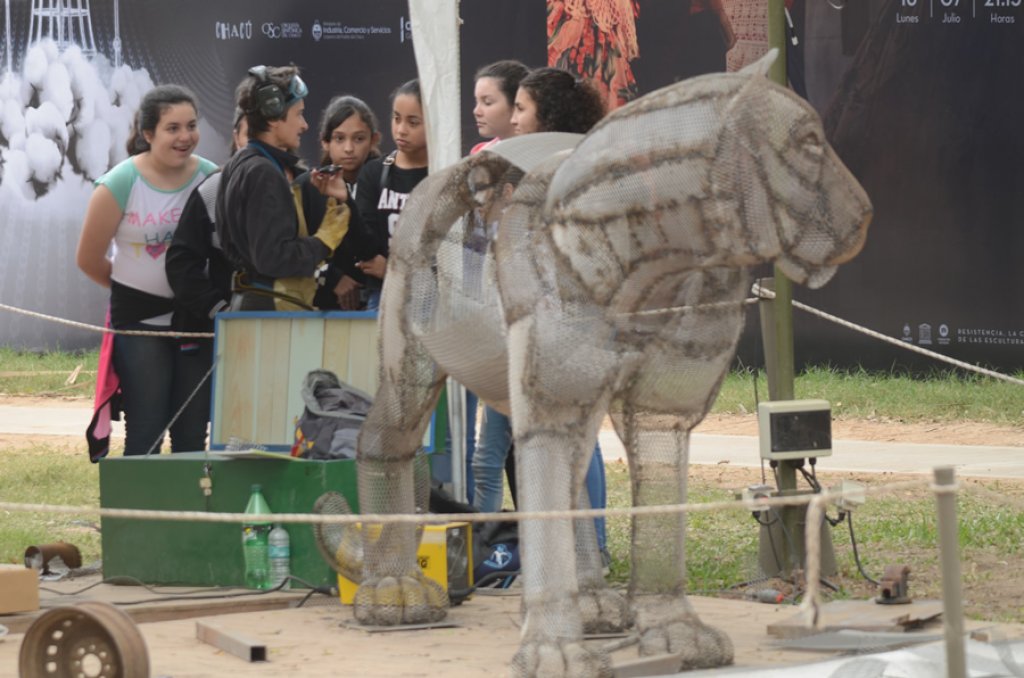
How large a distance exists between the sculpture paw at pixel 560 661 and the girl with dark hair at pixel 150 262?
2.80m

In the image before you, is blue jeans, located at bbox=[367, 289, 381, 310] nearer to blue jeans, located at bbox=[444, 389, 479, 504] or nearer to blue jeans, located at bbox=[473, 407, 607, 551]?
blue jeans, located at bbox=[444, 389, 479, 504]

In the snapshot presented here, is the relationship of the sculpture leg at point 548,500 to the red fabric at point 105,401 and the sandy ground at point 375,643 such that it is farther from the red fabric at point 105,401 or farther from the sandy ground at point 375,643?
the red fabric at point 105,401

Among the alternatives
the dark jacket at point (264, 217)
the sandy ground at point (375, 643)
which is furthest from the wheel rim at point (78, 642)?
the dark jacket at point (264, 217)

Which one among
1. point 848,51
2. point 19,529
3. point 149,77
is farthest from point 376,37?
point 19,529

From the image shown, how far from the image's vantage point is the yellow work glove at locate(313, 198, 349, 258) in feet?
21.3

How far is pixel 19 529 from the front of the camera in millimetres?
8078

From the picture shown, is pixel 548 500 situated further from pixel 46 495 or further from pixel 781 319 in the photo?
pixel 46 495

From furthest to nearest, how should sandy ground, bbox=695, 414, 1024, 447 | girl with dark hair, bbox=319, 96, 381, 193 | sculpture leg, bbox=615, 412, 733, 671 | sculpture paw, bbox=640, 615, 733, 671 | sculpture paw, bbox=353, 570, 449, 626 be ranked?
sandy ground, bbox=695, 414, 1024, 447 < girl with dark hair, bbox=319, 96, 381, 193 < sculpture paw, bbox=353, 570, 449, 626 < sculpture leg, bbox=615, 412, 733, 671 < sculpture paw, bbox=640, 615, 733, 671

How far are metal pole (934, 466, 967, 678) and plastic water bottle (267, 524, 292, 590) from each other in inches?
120

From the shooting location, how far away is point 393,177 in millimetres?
6918

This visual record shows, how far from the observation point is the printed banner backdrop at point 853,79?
12.0m

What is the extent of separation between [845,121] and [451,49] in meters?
6.35

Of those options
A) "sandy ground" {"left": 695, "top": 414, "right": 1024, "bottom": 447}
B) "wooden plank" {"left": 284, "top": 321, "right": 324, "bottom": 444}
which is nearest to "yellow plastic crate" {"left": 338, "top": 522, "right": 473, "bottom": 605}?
"wooden plank" {"left": 284, "top": 321, "right": 324, "bottom": 444}

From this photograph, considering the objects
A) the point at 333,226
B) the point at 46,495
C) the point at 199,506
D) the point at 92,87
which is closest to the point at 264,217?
the point at 333,226
